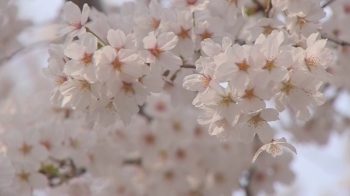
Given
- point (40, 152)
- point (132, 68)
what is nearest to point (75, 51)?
point (132, 68)

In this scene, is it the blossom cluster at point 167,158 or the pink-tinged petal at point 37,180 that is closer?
the pink-tinged petal at point 37,180

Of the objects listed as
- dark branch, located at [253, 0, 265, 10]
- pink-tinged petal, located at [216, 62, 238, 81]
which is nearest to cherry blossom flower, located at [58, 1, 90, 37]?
pink-tinged petal, located at [216, 62, 238, 81]

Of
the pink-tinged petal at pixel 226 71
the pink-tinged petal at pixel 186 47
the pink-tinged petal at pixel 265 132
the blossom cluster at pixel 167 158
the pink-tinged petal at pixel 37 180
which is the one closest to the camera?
the pink-tinged petal at pixel 226 71

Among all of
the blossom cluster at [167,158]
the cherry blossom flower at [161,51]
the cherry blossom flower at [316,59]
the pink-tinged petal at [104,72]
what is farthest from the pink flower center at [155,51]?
the blossom cluster at [167,158]

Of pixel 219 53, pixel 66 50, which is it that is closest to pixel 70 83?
pixel 66 50

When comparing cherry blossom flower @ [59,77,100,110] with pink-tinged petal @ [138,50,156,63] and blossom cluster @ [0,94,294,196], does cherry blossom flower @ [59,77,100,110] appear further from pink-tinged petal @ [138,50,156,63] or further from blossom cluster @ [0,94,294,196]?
blossom cluster @ [0,94,294,196]

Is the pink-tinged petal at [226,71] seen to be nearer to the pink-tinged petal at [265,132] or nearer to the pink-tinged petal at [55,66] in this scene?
the pink-tinged petal at [265,132]
